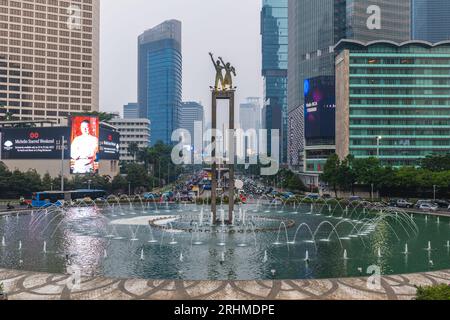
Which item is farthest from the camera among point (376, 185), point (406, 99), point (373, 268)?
point (406, 99)

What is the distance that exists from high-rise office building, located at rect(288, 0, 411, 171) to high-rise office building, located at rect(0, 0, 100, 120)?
9082 centimetres

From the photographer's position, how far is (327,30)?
561ft

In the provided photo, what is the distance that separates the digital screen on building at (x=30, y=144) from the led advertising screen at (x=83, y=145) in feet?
17.1

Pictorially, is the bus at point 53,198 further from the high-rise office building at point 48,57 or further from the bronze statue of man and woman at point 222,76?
the high-rise office building at point 48,57

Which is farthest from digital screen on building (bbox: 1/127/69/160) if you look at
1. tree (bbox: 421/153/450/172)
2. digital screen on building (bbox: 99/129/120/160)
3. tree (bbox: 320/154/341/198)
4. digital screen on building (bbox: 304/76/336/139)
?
tree (bbox: 421/153/450/172)

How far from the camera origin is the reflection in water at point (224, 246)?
27188 millimetres

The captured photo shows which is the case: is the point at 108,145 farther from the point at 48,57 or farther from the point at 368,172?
the point at 48,57

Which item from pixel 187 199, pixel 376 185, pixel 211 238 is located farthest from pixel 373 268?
pixel 376 185

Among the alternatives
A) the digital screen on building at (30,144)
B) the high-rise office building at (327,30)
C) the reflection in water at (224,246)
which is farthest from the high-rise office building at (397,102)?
the digital screen on building at (30,144)

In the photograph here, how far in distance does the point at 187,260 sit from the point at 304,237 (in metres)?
14.7

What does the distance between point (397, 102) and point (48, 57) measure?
133 metres

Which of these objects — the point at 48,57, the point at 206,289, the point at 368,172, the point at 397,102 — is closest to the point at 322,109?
the point at 397,102
